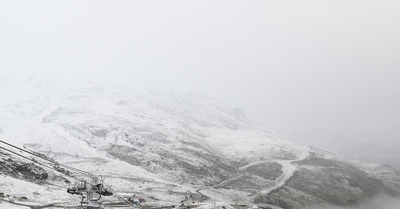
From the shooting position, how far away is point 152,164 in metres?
102

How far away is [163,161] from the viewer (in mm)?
106188

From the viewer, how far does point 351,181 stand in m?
117

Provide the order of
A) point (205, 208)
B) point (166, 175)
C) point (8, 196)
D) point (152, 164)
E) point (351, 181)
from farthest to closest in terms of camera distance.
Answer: point (351, 181), point (152, 164), point (166, 175), point (205, 208), point (8, 196)

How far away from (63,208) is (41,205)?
9.52 feet

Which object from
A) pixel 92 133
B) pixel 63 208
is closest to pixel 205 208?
pixel 63 208

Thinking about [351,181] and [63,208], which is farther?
[351,181]

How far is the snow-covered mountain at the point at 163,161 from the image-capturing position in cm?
7719

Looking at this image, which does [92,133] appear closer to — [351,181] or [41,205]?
[41,205]

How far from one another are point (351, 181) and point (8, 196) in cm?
11287

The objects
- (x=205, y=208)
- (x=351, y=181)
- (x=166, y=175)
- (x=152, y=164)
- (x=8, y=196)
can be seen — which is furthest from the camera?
(x=351, y=181)

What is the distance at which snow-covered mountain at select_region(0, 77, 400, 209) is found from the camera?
77.2 meters

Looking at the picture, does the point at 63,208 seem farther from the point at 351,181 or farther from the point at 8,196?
the point at 351,181

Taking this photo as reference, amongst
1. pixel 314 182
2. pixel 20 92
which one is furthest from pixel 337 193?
pixel 20 92

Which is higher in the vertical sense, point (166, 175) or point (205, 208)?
point (205, 208)
